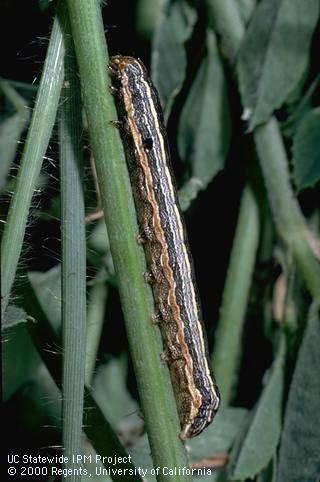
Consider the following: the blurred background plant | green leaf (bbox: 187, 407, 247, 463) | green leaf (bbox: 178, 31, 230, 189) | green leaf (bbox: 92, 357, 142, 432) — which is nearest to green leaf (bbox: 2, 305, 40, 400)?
the blurred background plant

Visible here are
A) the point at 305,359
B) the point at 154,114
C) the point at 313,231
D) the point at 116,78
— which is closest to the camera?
the point at 116,78

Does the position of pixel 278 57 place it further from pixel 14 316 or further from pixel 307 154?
pixel 14 316

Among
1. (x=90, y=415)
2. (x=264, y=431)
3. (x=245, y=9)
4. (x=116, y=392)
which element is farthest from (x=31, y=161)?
(x=116, y=392)

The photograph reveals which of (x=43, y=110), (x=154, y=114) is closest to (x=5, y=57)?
(x=154, y=114)

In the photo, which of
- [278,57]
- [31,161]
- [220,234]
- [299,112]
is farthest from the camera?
[220,234]

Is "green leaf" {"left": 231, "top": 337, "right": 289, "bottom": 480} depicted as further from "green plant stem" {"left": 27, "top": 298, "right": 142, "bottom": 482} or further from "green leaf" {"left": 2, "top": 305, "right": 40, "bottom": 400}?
"green leaf" {"left": 2, "top": 305, "right": 40, "bottom": 400}

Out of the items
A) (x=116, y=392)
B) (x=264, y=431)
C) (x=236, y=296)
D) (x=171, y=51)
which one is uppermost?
(x=171, y=51)

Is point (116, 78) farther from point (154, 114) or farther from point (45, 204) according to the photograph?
point (45, 204)
